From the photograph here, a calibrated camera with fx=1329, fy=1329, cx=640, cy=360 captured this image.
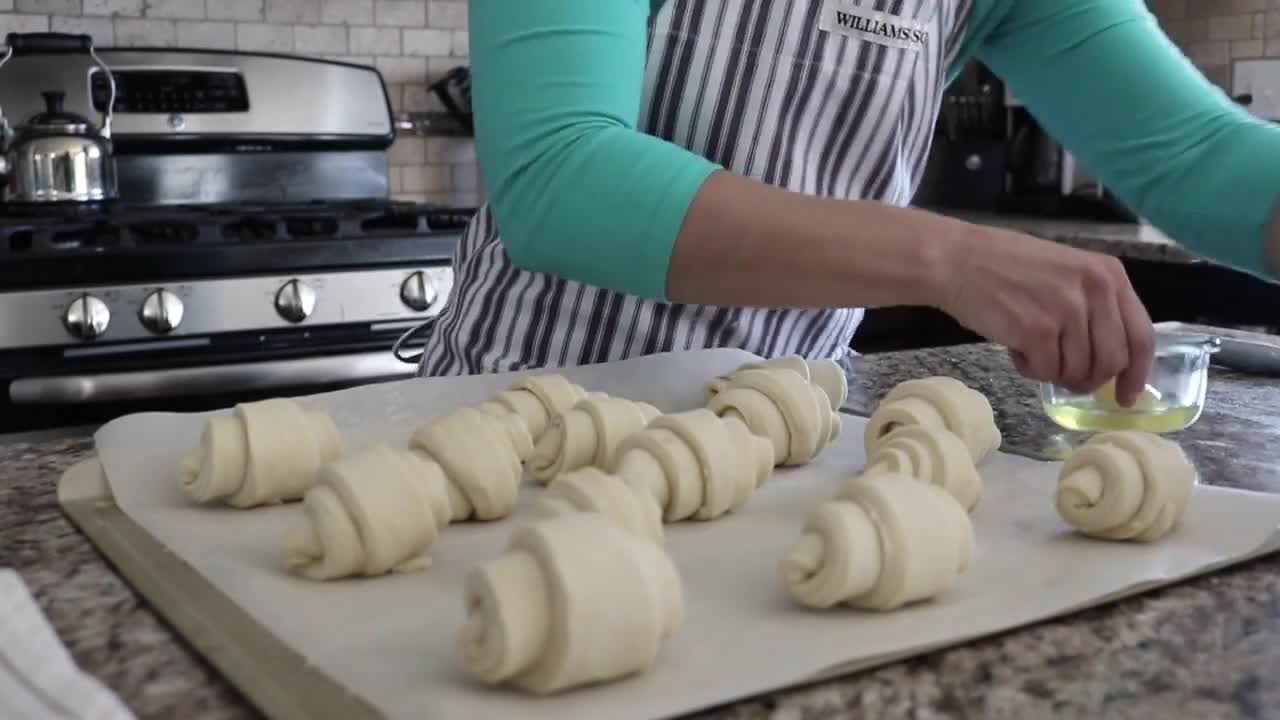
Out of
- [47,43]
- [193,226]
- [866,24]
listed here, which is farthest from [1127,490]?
[47,43]

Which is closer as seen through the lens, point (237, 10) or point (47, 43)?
point (47, 43)

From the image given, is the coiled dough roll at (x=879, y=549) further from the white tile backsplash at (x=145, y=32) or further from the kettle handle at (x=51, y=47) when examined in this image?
the white tile backsplash at (x=145, y=32)

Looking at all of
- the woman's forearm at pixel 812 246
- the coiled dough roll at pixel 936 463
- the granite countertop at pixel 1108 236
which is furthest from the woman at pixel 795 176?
the granite countertop at pixel 1108 236

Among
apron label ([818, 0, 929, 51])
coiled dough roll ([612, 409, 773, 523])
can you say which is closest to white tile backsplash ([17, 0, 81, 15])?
apron label ([818, 0, 929, 51])

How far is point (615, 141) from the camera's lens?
3.17 feet

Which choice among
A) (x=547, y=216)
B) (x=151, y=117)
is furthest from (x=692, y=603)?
(x=151, y=117)

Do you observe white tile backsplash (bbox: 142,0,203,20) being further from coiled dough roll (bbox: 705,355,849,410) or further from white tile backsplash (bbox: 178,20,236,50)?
coiled dough roll (bbox: 705,355,849,410)

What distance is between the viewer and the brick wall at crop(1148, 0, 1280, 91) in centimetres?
286

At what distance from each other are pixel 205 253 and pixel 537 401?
3.77ft

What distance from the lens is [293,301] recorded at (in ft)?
6.75

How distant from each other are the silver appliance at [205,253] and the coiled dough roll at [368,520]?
1309 millimetres

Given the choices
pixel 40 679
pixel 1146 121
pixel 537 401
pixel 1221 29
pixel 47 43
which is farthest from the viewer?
pixel 1221 29

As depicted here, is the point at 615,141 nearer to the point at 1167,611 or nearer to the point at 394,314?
the point at 1167,611

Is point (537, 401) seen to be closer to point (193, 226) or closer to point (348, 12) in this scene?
point (193, 226)
